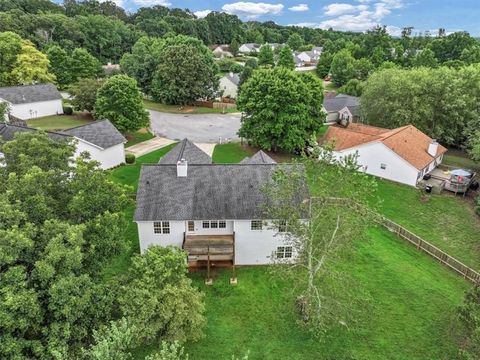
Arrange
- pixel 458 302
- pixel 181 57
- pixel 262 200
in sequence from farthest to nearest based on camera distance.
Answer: pixel 181 57
pixel 262 200
pixel 458 302

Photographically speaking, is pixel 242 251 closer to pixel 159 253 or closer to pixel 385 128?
pixel 159 253

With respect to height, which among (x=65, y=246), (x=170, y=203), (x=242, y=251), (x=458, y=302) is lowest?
(x=458, y=302)

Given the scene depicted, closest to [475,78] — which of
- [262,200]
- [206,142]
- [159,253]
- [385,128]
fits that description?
[385,128]

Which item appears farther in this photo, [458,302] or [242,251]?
[242,251]

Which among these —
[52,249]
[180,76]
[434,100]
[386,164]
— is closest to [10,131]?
[52,249]

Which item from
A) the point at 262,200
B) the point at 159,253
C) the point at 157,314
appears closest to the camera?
the point at 157,314

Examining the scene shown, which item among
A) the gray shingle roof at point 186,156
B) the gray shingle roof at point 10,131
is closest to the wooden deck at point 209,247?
the gray shingle roof at point 186,156

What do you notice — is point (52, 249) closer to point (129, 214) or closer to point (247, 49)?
point (129, 214)

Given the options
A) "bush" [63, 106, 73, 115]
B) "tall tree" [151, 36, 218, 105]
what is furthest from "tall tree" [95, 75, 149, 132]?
"tall tree" [151, 36, 218, 105]
